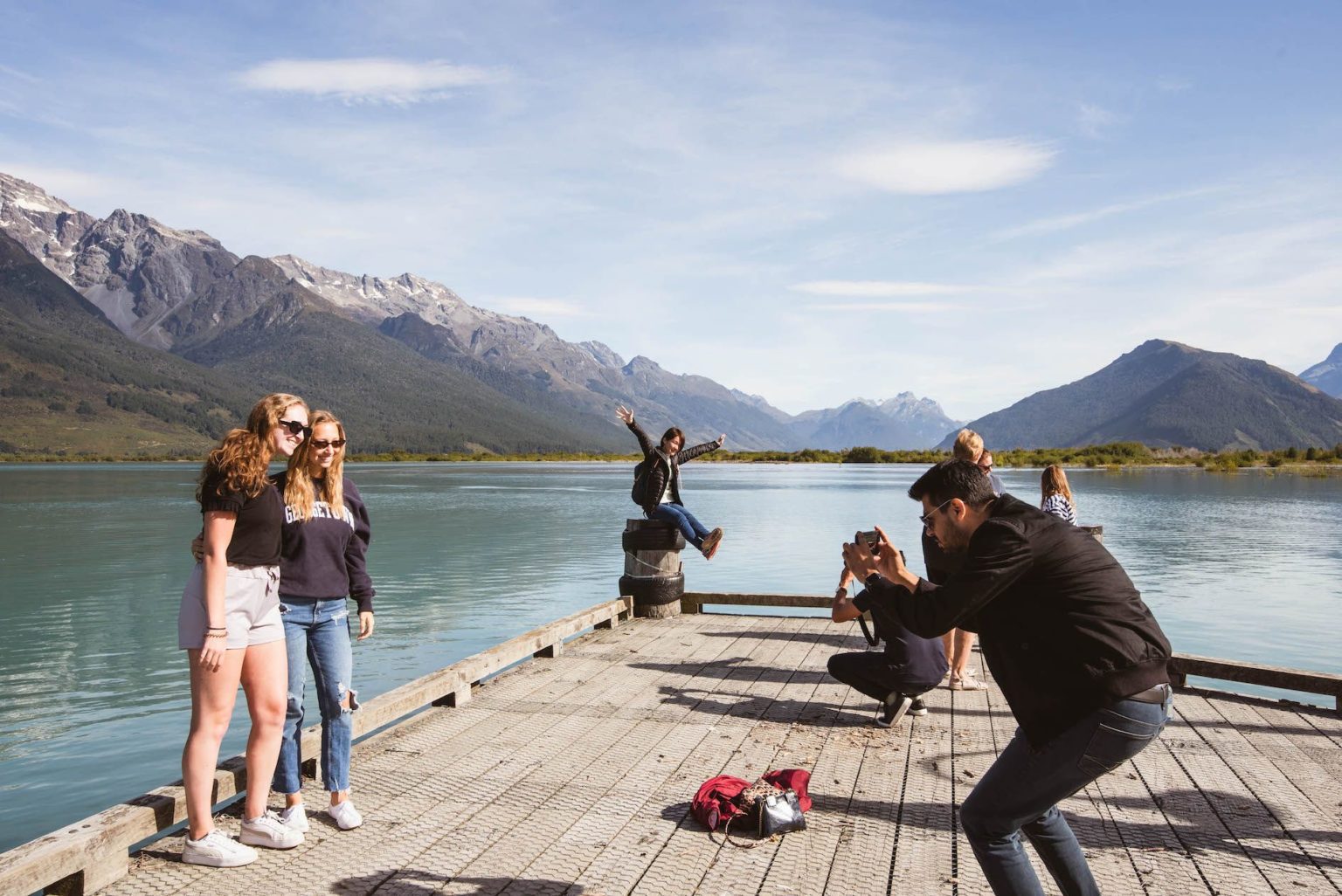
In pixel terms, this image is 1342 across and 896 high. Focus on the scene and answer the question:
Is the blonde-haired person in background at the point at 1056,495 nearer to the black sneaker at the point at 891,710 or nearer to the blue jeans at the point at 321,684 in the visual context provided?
the black sneaker at the point at 891,710

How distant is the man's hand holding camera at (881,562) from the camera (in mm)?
3432

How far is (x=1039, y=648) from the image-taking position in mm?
3203

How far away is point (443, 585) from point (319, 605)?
63.3 feet

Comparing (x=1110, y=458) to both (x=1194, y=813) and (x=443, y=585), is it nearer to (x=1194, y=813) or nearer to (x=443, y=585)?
(x=443, y=585)

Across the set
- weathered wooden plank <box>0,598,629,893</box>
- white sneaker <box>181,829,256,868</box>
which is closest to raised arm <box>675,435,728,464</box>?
weathered wooden plank <box>0,598,629,893</box>

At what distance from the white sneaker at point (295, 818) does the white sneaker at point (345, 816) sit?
0.48ft

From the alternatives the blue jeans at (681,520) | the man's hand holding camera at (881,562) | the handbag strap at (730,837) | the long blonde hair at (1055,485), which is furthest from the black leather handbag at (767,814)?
the blue jeans at (681,520)

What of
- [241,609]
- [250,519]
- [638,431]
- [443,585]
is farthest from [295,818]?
[443,585]

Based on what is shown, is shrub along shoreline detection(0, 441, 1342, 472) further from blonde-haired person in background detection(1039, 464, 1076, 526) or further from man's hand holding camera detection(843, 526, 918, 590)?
man's hand holding camera detection(843, 526, 918, 590)

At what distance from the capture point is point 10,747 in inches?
424

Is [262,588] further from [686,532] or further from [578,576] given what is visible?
[578,576]

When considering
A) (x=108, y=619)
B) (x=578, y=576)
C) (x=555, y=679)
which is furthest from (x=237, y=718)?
(x=578, y=576)

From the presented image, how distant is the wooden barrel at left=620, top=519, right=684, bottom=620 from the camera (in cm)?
1159

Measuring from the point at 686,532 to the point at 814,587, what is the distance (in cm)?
1327
